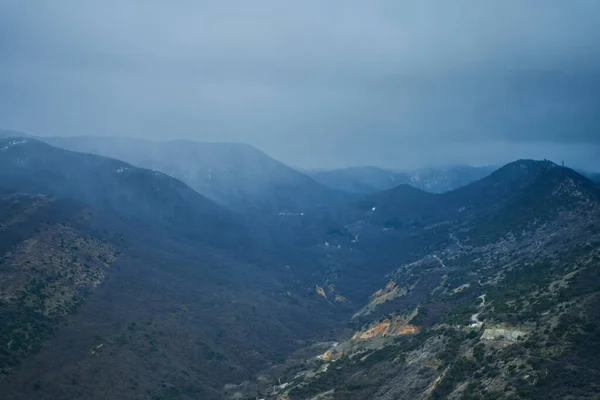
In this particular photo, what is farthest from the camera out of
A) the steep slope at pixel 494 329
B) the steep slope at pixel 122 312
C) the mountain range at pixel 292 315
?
the steep slope at pixel 122 312

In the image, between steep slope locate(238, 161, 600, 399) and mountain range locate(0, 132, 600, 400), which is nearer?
steep slope locate(238, 161, 600, 399)

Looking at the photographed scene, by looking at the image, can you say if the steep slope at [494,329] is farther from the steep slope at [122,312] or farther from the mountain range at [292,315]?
the steep slope at [122,312]

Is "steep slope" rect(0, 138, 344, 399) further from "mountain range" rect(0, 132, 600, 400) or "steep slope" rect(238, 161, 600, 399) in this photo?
"steep slope" rect(238, 161, 600, 399)

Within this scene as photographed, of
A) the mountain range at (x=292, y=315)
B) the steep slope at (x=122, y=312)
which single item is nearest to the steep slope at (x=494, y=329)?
the mountain range at (x=292, y=315)

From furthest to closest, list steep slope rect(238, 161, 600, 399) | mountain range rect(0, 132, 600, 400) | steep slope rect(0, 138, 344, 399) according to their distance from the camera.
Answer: steep slope rect(0, 138, 344, 399)
mountain range rect(0, 132, 600, 400)
steep slope rect(238, 161, 600, 399)

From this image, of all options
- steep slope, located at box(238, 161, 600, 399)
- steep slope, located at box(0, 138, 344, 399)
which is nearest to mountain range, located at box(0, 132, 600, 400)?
steep slope, located at box(238, 161, 600, 399)

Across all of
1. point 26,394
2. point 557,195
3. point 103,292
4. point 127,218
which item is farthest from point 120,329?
point 557,195
